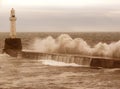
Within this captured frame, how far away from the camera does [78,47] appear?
25.6 m

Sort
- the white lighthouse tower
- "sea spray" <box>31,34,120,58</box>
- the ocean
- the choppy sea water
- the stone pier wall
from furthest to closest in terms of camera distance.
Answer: the white lighthouse tower → "sea spray" <box>31,34,120,58</box> → the stone pier wall → the ocean → the choppy sea water

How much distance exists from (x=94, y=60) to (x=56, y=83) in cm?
493

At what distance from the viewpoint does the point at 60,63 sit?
21.1 metres

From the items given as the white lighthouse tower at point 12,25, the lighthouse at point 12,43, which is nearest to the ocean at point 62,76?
the lighthouse at point 12,43

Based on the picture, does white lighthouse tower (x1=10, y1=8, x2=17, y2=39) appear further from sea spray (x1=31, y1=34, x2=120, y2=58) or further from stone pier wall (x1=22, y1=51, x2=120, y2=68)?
stone pier wall (x1=22, y1=51, x2=120, y2=68)

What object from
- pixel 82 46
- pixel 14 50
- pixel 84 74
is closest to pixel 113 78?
pixel 84 74

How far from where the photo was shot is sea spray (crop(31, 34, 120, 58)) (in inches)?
838

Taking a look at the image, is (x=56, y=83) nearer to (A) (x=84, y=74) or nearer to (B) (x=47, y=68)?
(A) (x=84, y=74)

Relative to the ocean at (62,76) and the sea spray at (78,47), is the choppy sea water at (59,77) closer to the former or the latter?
the ocean at (62,76)

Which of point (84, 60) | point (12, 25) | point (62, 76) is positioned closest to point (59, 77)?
point (62, 76)

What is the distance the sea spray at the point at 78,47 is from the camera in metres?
21.3

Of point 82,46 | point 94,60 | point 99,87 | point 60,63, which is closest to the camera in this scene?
point 99,87

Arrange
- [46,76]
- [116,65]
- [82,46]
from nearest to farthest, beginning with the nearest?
[46,76] → [116,65] → [82,46]

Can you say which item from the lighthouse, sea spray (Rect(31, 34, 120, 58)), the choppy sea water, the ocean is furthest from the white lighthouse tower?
the choppy sea water
